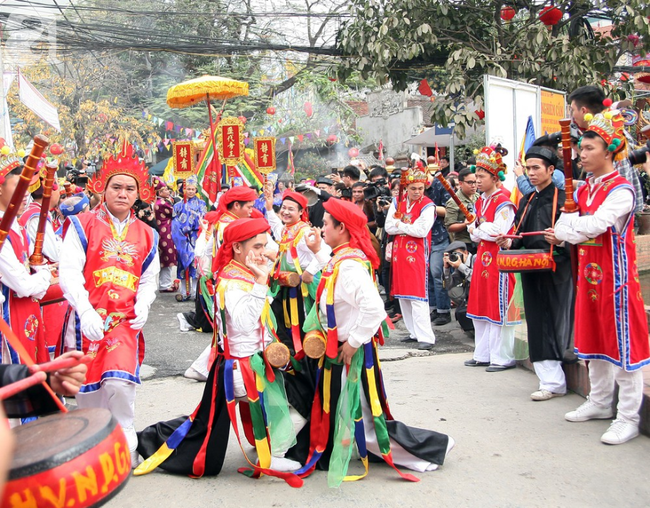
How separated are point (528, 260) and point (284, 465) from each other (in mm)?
2420

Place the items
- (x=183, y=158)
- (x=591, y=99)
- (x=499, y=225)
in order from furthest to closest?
(x=183, y=158) → (x=499, y=225) → (x=591, y=99)

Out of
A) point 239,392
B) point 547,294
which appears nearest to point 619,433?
point 547,294

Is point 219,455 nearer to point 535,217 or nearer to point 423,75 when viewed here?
point 535,217

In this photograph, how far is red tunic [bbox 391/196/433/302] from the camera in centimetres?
757

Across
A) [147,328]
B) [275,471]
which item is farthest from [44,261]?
[147,328]

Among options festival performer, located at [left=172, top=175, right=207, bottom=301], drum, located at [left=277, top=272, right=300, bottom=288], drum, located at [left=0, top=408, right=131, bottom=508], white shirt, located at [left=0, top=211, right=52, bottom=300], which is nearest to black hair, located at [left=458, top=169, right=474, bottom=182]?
drum, located at [left=277, top=272, right=300, bottom=288]

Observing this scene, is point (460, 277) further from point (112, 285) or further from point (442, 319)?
point (112, 285)

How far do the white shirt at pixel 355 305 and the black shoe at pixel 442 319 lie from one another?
510cm

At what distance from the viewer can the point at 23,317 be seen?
14.2 feet

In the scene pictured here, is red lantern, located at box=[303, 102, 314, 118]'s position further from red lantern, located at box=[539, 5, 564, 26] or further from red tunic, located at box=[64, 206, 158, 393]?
red tunic, located at box=[64, 206, 158, 393]

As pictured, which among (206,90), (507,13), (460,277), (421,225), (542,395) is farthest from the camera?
(507,13)

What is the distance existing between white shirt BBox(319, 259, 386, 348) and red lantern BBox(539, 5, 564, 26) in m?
8.31

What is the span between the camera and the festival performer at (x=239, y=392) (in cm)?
396

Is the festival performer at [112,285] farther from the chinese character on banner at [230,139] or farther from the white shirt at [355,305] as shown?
the chinese character on banner at [230,139]
